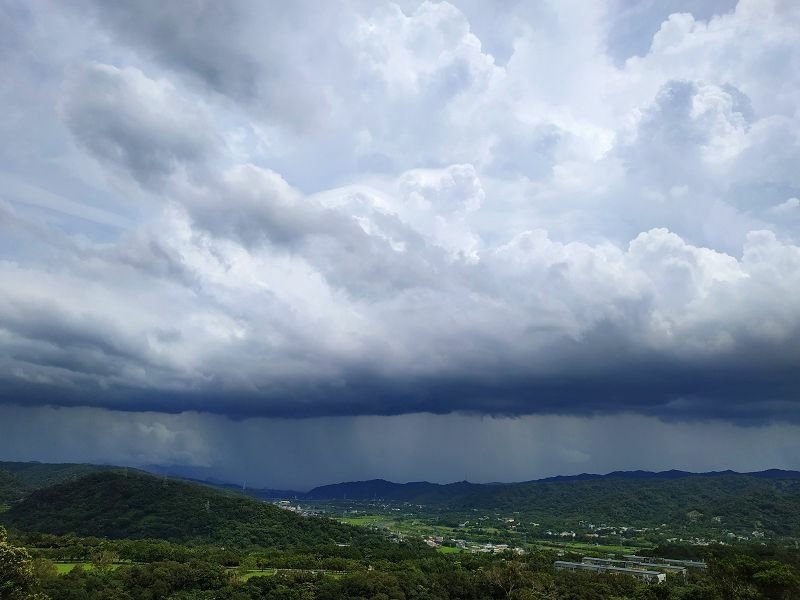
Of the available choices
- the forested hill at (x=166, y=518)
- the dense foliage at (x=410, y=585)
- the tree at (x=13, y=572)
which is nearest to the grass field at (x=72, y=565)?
the dense foliage at (x=410, y=585)

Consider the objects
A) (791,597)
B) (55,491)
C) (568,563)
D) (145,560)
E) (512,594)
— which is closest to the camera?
(791,597)

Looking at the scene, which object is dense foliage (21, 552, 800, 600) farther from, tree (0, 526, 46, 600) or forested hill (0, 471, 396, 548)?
forested hill (0, 471, 396, 548)

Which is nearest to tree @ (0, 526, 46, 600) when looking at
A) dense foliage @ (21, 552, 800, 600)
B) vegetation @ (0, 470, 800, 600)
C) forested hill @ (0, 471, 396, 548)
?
vegetation @ (0, 470, 800, 600)

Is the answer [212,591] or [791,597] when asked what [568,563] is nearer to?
[791,597]

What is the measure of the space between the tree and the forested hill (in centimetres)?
10584

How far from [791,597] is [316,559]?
7952cm

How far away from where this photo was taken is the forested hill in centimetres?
16362

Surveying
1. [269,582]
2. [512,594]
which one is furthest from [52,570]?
[512,594]

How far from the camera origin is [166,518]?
570 ft

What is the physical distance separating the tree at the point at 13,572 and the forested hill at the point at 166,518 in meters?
106

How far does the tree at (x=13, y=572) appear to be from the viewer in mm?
52438

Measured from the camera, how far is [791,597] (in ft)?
243

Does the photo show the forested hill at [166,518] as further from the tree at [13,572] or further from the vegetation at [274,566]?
the tree at [13,572]

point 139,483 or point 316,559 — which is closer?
point 316,559
